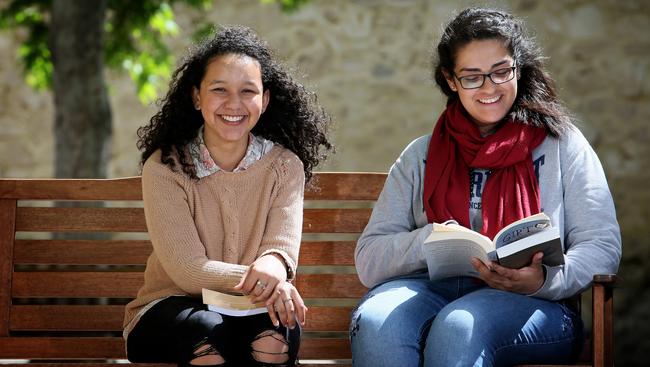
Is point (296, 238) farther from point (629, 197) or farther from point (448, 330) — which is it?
point (629, 197)

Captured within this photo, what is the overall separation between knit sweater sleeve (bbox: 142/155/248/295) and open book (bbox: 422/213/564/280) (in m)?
0.65

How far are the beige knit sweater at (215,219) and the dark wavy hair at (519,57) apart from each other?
0.73 meters

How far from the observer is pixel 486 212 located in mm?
3783

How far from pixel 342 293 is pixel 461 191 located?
0.75m

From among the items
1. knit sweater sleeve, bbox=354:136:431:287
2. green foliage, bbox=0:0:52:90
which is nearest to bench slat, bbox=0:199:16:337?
knit sweater sleeve, bbox=354:136:431:287

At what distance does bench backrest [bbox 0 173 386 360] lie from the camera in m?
4.36

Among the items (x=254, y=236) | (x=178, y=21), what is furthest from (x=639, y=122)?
(x=254, y=236)

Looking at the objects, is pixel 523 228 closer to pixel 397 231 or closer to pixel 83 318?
pixel 397 231

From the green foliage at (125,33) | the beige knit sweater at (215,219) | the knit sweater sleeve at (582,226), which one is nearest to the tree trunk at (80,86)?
the green foliage at (125,33)

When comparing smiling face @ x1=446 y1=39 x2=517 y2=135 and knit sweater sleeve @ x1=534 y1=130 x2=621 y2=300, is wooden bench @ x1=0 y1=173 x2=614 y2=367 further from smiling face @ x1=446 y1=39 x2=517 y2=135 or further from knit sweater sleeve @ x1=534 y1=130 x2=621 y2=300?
knit sweater sleeve @ x1=534 y1=130 x2=621 y2=300

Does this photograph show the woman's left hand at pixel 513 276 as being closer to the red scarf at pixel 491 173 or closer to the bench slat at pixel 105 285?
the red scarf at pixel 491 173

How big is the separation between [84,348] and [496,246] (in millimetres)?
1740

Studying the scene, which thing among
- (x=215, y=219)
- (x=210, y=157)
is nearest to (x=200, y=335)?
(x=215, y=219)

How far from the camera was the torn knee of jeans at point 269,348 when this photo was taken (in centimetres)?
351
